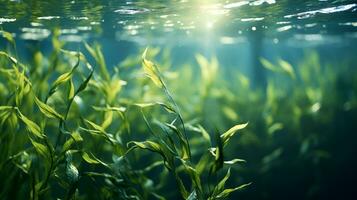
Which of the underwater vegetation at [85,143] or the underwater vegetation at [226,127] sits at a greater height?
the underwater vegetation at [85,143]

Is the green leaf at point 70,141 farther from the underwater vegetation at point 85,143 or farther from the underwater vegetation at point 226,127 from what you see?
the underwater vegetation at point 226,127

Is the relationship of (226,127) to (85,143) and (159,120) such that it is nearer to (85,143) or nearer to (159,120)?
(159,120)

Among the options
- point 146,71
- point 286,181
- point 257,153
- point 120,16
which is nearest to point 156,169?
point 257,153

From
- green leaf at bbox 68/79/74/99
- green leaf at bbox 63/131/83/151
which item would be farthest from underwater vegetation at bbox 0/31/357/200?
green leaf at bbox 63/131/83/151

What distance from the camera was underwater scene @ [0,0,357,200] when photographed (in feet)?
12.6

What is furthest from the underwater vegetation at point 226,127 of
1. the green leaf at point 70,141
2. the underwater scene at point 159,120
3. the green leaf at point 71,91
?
the green leaf at point 70,141

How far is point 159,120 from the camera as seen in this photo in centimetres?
734

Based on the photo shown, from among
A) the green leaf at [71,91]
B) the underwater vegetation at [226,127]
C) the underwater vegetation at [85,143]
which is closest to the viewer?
the underwater vegetation at [85,143]

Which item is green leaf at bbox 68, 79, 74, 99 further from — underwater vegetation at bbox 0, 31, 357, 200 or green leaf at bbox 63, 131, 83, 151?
underwater vegetation at bbox 0, 31, 357, 200

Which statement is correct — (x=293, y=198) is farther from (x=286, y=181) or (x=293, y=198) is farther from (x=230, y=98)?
(x=230, y=98)

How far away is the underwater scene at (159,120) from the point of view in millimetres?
3828

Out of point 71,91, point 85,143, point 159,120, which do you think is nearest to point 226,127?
point 159,120

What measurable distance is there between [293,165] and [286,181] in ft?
1.37

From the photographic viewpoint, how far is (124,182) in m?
4.04
